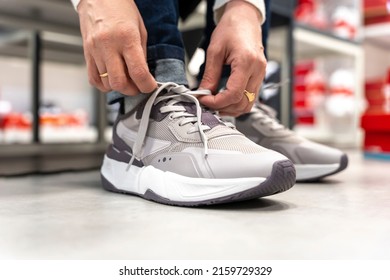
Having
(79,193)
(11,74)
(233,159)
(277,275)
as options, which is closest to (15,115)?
(11,74)

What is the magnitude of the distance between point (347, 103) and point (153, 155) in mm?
1872

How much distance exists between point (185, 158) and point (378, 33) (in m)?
2.30

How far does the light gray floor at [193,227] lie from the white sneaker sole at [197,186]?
1cm

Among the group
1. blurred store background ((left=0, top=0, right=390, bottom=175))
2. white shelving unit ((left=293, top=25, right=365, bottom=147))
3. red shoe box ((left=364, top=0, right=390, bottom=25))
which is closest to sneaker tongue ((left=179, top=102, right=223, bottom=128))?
blurred store background ((left=0, top=0, right=390, bottom=175))

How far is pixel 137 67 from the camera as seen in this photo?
52 centimetres

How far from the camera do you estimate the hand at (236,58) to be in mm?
580

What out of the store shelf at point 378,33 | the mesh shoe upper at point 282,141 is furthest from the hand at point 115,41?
the store shelf at point 378,33

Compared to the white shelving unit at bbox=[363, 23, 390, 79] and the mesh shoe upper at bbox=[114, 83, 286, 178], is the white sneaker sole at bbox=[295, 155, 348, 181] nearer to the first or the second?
the mesh shoe upper at bbox=[114, 83, 286, 178]

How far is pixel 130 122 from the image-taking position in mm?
643

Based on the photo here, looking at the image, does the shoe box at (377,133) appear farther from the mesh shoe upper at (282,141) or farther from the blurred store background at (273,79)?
the mesh shoe upper at (282,141)

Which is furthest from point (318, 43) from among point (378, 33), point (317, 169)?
point (317, 169)

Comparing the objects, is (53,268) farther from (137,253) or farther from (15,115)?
(15,115)

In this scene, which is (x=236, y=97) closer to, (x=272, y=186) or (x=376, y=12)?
(x=272, y=186)

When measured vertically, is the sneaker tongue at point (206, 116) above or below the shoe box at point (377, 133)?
above
